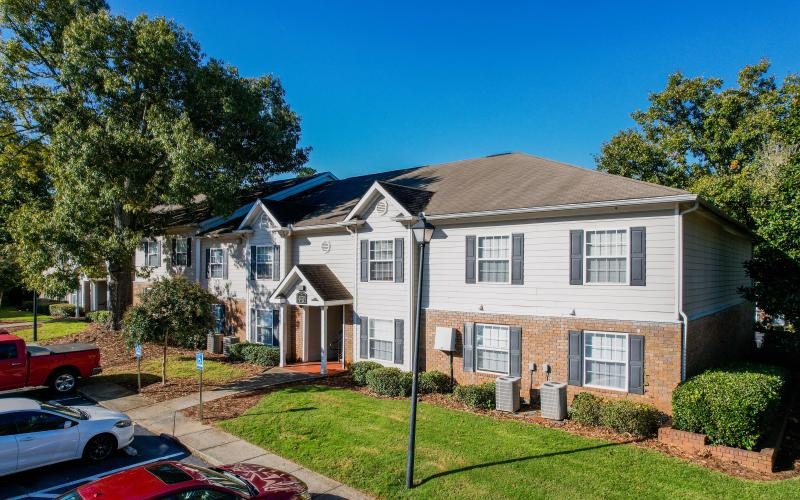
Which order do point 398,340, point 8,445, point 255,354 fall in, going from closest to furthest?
1. point 8,445
2. point 398,340
3. point 255,354

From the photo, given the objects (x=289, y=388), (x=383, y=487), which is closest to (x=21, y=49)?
(x=289, y=388)

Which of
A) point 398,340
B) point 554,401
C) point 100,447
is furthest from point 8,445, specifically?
point 554,401

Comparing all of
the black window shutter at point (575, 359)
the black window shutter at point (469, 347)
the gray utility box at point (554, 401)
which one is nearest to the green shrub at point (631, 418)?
the gray utility box at point (554, 401)

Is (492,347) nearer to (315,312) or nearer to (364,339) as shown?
(364,339)

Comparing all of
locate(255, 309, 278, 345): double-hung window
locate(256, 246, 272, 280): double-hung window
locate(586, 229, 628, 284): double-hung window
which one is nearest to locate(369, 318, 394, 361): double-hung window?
locate(255, 309, 278, 345): double-hung window

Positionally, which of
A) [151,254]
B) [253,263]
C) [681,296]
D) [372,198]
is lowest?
[681,296]
